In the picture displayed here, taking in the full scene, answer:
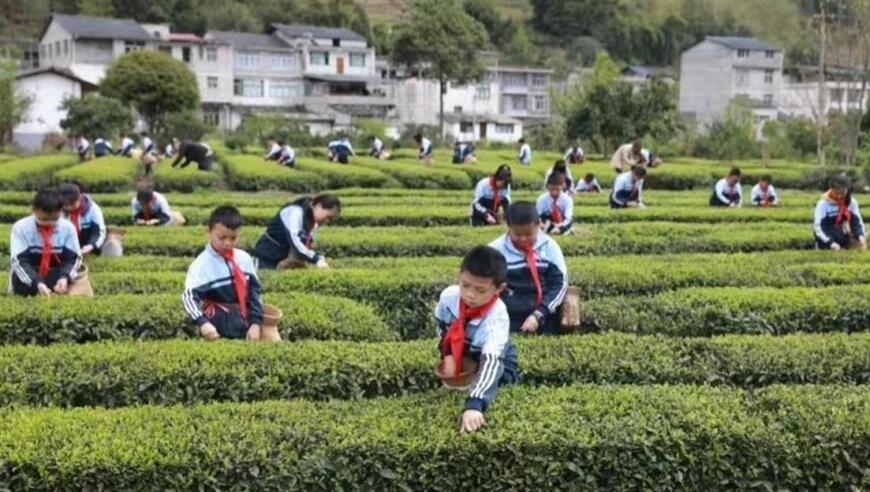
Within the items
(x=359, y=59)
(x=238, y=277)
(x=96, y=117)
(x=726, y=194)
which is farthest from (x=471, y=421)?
(x=359, y=59)

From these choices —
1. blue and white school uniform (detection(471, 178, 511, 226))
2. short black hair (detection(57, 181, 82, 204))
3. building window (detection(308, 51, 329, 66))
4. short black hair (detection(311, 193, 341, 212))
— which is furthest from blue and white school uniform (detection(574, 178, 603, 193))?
building window (detection(308, 51, 329, 66))

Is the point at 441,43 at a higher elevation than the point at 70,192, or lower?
higher

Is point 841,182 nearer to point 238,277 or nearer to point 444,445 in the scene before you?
point 238,277

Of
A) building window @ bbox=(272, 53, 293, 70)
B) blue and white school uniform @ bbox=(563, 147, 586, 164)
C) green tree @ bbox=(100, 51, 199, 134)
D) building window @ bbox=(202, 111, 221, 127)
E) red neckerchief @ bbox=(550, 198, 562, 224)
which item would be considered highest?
building window @ bbox=(272, 53, 293, 70)

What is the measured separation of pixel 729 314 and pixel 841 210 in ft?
15.4

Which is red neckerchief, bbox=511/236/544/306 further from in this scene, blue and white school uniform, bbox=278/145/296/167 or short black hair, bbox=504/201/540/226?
blue and white school uniform, bbox=278/145/296/167

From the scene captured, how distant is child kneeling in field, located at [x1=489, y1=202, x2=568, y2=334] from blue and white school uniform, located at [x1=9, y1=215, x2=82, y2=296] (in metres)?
4.33

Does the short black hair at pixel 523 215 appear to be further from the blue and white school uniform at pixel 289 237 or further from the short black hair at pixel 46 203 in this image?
the short black hair at pixel 46 203

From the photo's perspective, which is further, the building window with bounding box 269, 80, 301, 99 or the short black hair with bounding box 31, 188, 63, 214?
the building window with bounding box 269, 80, 301, 99

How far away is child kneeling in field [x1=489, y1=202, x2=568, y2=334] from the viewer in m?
6.92

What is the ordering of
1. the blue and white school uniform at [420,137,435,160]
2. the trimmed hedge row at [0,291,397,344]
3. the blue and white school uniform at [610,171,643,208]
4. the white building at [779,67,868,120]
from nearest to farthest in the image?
1. the trimmed hedge row at [0,291,397,344]
2. the blue and white school uniform at [610,171,643,208]
3. the blue and white school uniform at [420,137,435,160]
4. the white building at [779,67,868,120]

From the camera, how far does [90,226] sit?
35.1 ft

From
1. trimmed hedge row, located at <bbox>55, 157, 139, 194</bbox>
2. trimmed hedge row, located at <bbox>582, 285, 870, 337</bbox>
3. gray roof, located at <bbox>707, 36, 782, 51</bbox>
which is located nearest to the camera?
trimmed hedge row, located at <bbox>582, 285, 870, 337</bbox>

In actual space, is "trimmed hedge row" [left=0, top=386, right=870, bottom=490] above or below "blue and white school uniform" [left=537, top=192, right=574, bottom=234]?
below
